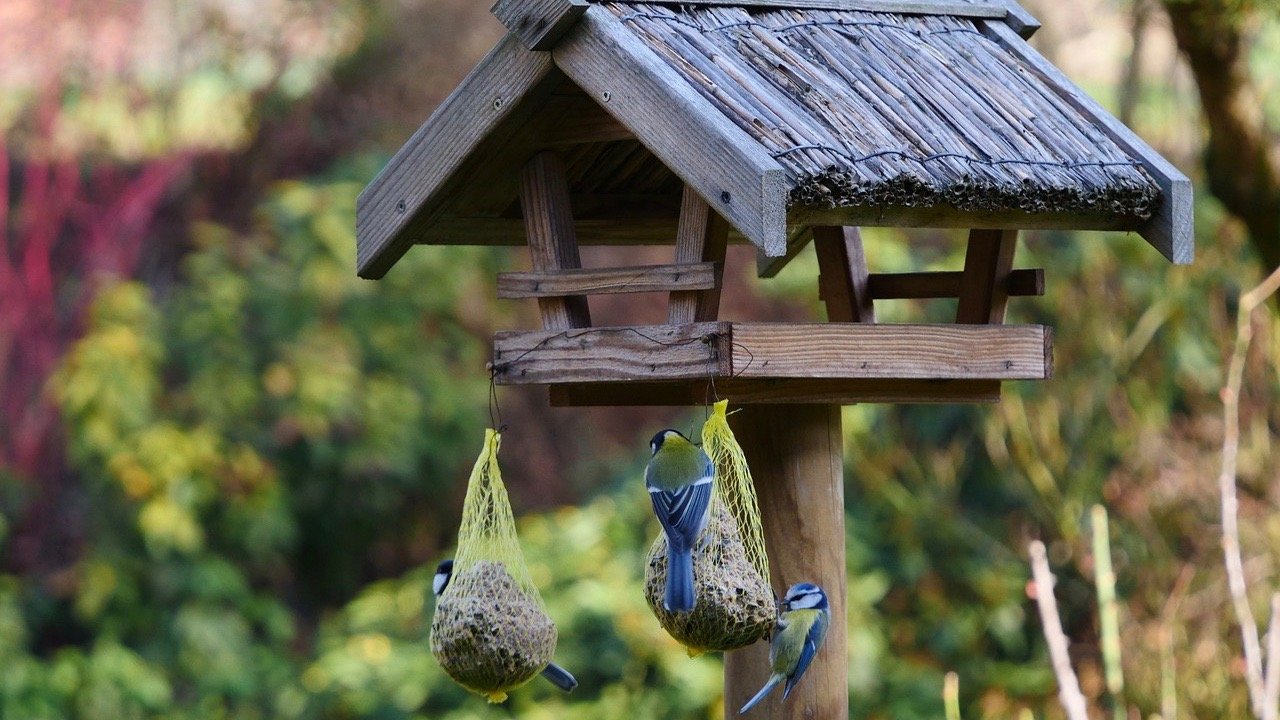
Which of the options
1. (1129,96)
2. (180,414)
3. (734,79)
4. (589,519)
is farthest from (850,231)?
(180,414)

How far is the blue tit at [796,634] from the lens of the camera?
262 cm

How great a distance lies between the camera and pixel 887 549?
598 centimetres

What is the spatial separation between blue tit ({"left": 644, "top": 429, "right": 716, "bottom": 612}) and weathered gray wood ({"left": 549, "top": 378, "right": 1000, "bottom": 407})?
19 cm

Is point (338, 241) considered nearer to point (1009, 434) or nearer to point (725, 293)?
point (725, 293)

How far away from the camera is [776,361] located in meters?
2.38

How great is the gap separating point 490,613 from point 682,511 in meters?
0.41

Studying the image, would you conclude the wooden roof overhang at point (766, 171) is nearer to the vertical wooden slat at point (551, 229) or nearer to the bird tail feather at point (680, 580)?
the vertical wooden slat at point (551, 229)

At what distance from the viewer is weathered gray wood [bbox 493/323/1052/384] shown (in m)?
2.33

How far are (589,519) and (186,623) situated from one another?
2111 millimetres

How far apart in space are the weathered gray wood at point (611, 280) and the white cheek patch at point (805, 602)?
0.59 m

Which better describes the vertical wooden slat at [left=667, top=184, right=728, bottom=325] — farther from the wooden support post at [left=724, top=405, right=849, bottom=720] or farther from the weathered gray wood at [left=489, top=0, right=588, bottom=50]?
Result: the wooden support post at [left=724, top=405, right=849, bottom=720]

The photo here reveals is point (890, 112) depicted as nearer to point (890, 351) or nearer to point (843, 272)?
point (890, 351)

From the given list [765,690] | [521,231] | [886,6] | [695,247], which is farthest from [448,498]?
[695,247]

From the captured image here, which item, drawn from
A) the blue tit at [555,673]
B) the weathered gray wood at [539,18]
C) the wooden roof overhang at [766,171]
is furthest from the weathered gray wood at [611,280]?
the blue tit at [555,673]
